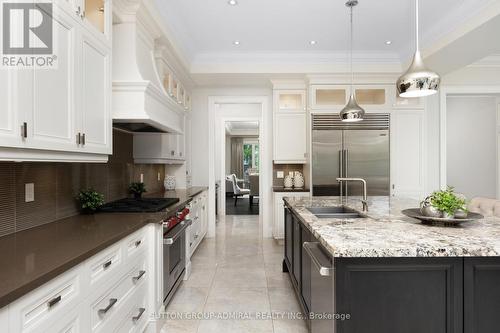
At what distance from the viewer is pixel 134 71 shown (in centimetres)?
258

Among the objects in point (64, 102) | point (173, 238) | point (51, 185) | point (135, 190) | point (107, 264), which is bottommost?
point (173, 238)

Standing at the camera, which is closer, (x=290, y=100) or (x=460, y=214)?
(x=460, y=214)

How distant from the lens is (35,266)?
1.19 m

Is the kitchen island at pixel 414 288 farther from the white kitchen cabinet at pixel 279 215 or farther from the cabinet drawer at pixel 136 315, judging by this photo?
the white kitchen cabinet at pixel 279 215

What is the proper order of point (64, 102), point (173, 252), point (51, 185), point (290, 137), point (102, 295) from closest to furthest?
1. point (102, 295)
2. point (64, 102)
3. point (51, 185)
4. point (173, 252)
5. point (290, 137)

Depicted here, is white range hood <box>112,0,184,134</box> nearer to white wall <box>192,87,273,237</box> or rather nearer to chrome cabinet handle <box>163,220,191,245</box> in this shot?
chrome cabinet handle <box>163,220,191,245</box>

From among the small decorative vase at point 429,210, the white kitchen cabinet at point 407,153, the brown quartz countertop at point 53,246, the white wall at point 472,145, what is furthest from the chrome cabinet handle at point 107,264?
the white wall at point 472,145

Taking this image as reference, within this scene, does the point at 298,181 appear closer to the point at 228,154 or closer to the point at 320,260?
the point at 320,260

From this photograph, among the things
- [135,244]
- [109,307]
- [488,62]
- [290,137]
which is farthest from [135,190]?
[488,62]

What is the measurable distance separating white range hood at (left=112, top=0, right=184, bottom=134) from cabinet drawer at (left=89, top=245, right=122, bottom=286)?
1.16 metres

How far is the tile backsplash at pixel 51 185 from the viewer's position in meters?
1.71

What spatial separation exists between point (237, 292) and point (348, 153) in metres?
2.80

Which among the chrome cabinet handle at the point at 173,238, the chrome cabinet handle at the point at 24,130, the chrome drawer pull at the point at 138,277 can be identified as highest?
the chrome cabinet handle at the point at 24,130

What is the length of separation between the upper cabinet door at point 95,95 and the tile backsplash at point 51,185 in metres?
0.36
